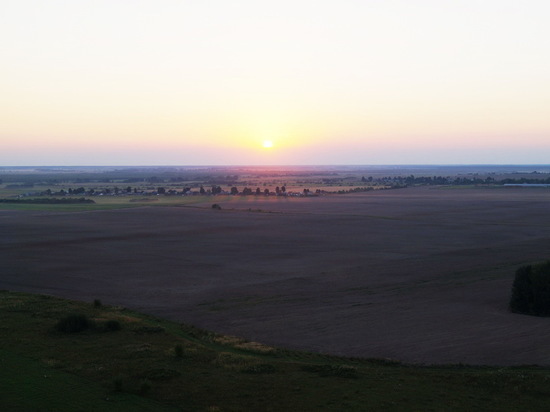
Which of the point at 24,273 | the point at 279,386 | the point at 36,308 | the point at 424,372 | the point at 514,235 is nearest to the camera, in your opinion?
the point at 279,386

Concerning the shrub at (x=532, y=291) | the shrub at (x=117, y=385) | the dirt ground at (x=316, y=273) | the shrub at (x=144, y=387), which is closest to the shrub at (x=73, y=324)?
the dirt ground at (x=316, y=273)

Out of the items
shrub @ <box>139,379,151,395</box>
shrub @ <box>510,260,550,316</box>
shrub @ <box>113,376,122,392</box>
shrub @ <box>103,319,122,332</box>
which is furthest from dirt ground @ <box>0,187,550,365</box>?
shrub @ <box>113,376,122,392</box>

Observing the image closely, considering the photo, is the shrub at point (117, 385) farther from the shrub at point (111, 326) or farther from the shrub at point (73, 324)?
the shrub at point (73, 324)

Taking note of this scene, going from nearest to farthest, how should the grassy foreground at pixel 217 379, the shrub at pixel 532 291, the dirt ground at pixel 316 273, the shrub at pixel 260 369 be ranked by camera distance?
the grassy foreground at pixel 217 379 → the shrub at pixel 260 369 → the dirt ground at pixel 316 273 → the shrub at pixel 532 291

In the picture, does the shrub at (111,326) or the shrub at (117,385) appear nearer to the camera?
the shrub at (117,385)

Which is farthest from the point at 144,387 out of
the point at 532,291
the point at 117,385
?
the point at 532,291

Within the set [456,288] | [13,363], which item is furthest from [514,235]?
[13,363]

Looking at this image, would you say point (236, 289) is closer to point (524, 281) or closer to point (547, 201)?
point (524, 281)
